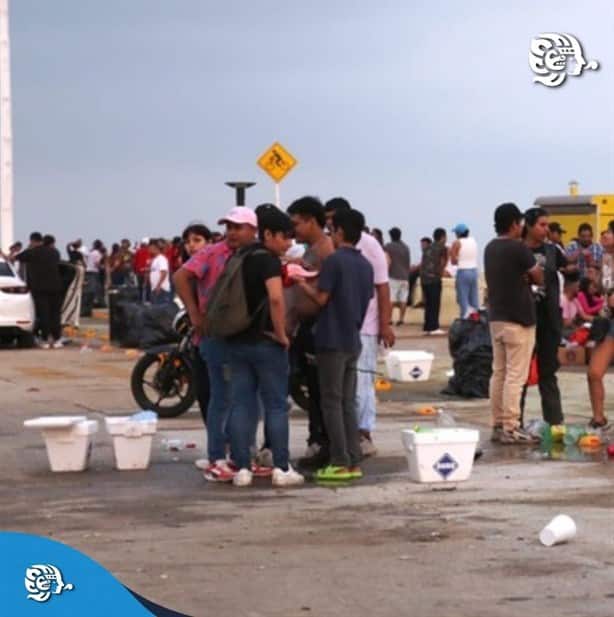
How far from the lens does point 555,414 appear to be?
1481 cm

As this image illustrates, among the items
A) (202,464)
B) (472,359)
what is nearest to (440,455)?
(202,464)

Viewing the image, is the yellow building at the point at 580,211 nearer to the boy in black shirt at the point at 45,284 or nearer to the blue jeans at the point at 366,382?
the boy in black shirt at the point at 45,284

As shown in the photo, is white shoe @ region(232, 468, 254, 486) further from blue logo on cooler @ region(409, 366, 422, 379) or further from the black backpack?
blue logo on cooler @ region(409, 366, 422, 379)

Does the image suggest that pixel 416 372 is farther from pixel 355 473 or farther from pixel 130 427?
pixel 355 473

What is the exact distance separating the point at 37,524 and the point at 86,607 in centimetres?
570

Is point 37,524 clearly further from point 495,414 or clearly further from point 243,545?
point 495,414

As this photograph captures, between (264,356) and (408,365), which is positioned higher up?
(264,356)

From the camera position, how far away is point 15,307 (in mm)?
28422

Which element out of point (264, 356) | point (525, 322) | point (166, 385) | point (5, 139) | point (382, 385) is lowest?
point (382, 385)

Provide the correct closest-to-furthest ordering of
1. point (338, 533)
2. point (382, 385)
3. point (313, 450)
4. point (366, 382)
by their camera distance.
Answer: point (338, 533) < point (313, 450) < point (366, 382) < point (382, 385)

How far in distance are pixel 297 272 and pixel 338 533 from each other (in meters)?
2.74

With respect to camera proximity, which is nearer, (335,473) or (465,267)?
(335,473)

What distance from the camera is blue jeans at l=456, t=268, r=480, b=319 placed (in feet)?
94.4

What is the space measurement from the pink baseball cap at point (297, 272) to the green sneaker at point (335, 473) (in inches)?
51.3
